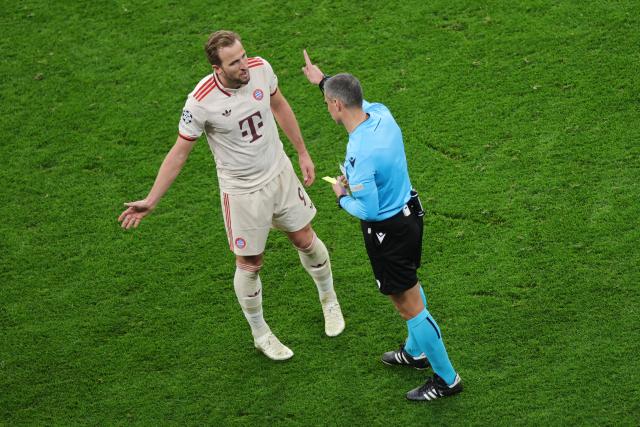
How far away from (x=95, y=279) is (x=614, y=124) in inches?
151

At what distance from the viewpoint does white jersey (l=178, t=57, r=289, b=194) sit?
14.9 ft

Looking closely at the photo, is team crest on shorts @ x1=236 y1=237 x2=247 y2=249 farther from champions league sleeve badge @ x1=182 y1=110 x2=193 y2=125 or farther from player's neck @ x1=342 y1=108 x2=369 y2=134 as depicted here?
player's neck @ x1=342 y1=108 x2=369 y2=134

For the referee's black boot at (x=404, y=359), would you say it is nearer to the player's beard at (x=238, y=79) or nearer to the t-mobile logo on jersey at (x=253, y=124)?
the t-mobile logo on jersey at (x=253, y=124)

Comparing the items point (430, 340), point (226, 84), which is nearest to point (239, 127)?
point (226, 84)

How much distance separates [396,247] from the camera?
4.40 m

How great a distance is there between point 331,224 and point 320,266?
34.8 inches

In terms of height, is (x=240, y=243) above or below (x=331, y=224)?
above

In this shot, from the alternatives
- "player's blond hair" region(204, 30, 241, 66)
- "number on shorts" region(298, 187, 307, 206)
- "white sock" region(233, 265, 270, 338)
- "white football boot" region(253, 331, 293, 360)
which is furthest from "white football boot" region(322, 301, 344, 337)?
"player's blond hair" region(204, 30, 241, 66)

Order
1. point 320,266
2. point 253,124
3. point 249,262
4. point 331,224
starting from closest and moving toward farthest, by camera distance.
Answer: point 253,124
point 249,262
point 320,266
point 331,224

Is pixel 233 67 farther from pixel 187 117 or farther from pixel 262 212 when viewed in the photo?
pixel 262 212

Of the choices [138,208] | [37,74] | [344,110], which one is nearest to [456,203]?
[344,110]

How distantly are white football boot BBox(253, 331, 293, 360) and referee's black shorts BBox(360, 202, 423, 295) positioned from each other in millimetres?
976

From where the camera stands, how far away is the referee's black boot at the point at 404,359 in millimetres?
4965

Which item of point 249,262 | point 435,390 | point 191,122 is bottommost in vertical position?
point 435,390
